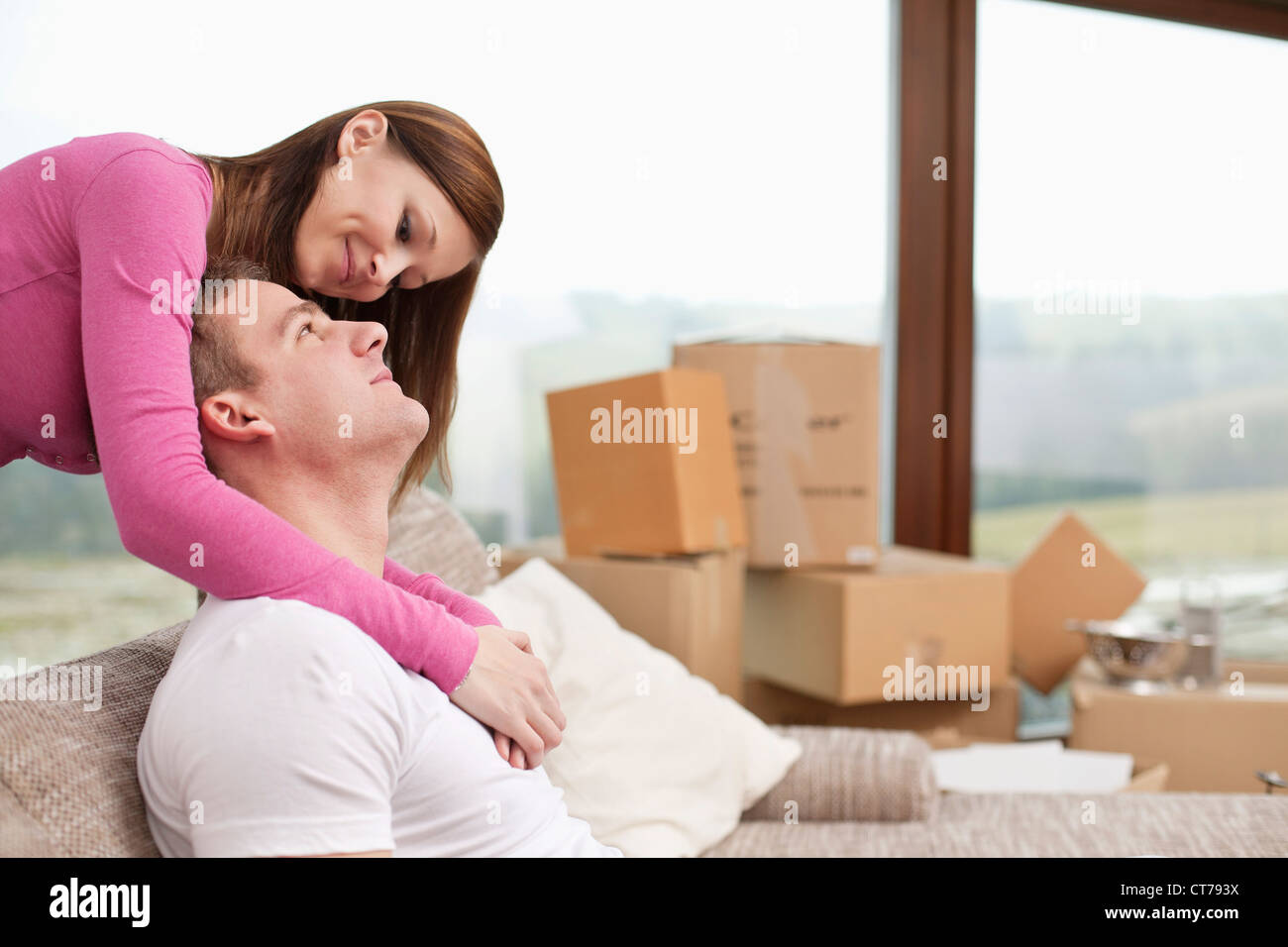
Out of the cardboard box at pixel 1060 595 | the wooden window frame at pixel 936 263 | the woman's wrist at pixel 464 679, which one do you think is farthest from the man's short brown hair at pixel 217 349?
the wooden window frame at pixel 936 263

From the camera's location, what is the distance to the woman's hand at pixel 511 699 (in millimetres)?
689

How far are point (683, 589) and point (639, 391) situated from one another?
0.34 meters

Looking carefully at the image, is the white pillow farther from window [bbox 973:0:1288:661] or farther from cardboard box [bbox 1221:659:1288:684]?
window [bbox 973:0:1288:661]

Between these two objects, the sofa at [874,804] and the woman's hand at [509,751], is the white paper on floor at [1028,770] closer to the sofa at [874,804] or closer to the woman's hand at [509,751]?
the sofa at [874,804]

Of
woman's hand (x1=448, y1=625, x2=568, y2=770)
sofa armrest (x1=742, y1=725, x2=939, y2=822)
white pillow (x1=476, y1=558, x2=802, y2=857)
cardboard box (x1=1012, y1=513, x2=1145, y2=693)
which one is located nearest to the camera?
woman's hand (x1=448, y1=625, x2=568, y2=770)

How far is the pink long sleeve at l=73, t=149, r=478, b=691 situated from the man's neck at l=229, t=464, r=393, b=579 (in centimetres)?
8

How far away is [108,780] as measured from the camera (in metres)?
0.68

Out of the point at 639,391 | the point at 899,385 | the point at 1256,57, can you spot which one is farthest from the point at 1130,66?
the point at 639,391

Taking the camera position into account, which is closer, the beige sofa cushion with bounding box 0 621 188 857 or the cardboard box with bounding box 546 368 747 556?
the beige sofa cushion with bounding box 0 621 188 857

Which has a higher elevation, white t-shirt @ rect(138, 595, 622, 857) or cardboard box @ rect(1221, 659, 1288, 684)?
white t-shirt @ rect(138, 595, 622, 857)

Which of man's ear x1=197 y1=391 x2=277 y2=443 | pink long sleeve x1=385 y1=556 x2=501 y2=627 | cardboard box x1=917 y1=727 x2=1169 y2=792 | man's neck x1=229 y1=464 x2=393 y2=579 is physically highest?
man's ear x1=197 y1=391 x2=277 y2=443

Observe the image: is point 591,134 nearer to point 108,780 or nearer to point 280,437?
point 280,437

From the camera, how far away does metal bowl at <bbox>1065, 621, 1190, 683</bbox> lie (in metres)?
2.12

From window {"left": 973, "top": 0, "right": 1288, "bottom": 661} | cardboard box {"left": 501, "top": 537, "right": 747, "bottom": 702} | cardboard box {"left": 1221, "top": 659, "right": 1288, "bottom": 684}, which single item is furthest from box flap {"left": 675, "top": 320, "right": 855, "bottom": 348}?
cardboard box {"left": 1221, "top": 659, "right": 1288, "bottom": 684}
